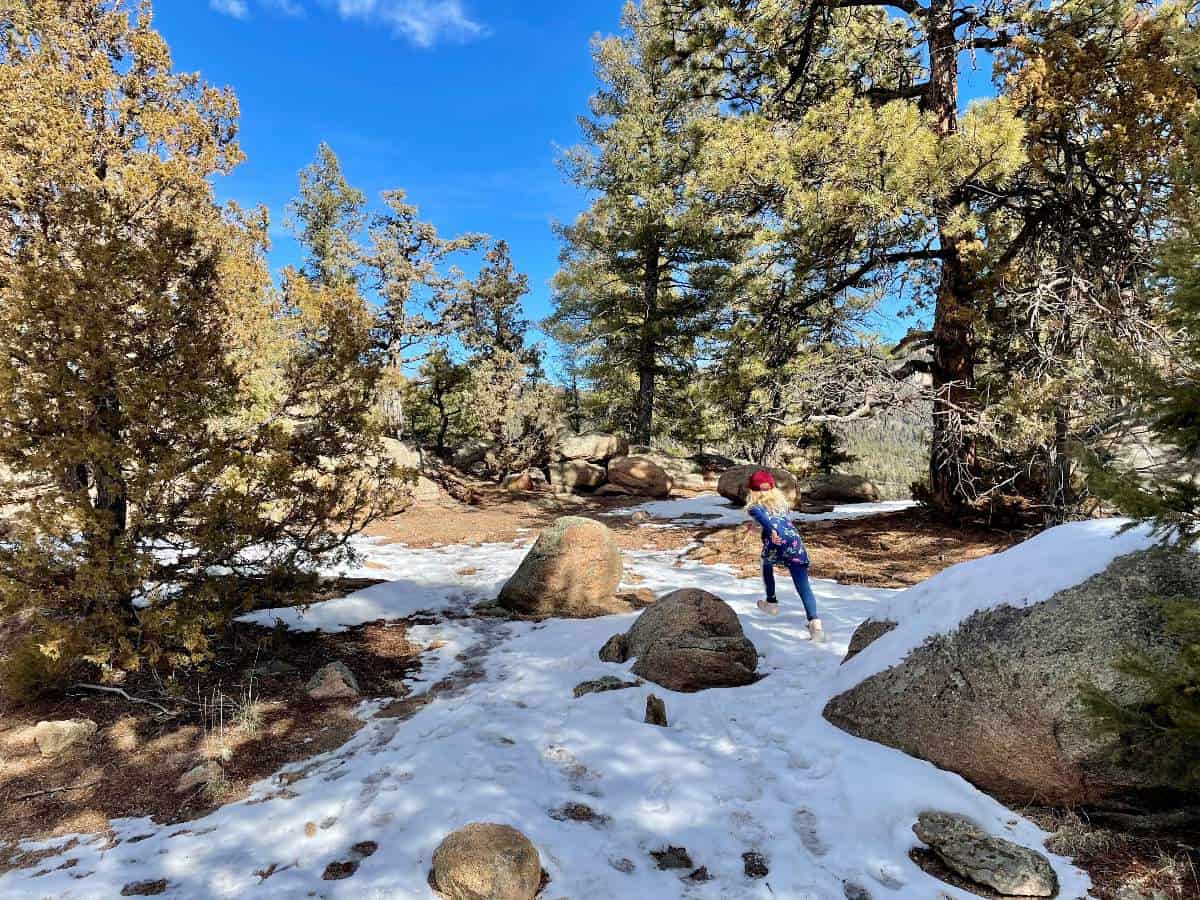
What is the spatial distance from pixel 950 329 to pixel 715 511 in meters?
6.90

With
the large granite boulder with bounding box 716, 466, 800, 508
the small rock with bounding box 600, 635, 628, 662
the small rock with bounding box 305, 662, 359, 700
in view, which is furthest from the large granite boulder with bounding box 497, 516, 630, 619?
the large granite boulder with bounding box 716, 466, 800, 508

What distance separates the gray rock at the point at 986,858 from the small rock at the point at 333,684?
4643 mm

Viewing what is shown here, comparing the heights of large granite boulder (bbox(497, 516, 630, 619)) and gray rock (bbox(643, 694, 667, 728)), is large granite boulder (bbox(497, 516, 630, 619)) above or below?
above

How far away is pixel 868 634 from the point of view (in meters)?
5.06

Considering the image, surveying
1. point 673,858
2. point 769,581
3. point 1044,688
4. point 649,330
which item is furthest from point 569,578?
point 649,330

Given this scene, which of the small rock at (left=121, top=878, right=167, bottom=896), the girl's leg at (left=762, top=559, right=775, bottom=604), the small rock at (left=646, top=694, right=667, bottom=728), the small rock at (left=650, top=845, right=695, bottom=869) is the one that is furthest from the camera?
the girl's leg at (left=762, top=559, right=775, bottom=604)

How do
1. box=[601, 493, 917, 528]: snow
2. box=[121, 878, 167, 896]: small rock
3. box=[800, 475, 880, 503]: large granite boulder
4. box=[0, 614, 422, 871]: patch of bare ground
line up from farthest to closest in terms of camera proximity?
1. box=[800, 475, 880, 503]: large granite boulder
2. box=[601, 493, 917, 528]: snow
3. box=[0, 614, 422, 871]: patch of bare ground
4. box=[121, 878, 167, 896]: small rock

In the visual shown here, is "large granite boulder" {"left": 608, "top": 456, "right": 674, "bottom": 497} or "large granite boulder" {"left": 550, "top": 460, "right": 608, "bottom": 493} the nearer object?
"large granite boulder" {"left": 608, "top": 456, "right": 674, "bottom": 497}

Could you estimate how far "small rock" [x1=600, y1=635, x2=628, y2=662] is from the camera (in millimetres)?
5895

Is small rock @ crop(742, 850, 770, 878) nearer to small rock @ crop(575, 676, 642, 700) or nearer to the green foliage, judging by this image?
the green foliage

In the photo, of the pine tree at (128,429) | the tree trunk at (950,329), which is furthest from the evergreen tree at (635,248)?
the pine tree at (128,429)

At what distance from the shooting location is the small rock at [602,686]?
16.9 feet

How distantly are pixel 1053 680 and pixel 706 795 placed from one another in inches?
84.6

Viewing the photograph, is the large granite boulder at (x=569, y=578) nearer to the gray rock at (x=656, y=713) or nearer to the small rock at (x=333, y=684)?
the small rock at (x=333, y=684)
